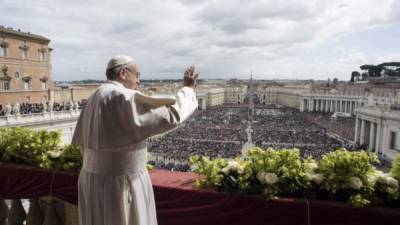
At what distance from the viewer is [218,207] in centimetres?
337

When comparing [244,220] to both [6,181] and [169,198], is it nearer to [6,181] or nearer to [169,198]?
[169,198]

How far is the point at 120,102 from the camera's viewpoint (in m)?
2.43

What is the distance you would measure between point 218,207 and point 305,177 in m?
0.94

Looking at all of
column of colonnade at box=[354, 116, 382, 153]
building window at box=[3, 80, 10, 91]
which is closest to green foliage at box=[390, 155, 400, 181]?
building window at box=[3, 80, 10, 91]

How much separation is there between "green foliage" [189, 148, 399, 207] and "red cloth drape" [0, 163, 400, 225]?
11 centimetres

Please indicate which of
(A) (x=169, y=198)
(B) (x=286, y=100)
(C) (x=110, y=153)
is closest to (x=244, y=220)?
(A) (x=169, y=198)

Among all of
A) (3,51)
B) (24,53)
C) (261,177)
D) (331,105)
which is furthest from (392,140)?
(331,105)

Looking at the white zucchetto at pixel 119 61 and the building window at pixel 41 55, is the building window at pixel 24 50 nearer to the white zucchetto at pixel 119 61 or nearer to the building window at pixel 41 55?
the building window at pixel 41 55

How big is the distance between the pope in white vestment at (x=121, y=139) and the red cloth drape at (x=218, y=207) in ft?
2.45

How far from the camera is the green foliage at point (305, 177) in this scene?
119 inches

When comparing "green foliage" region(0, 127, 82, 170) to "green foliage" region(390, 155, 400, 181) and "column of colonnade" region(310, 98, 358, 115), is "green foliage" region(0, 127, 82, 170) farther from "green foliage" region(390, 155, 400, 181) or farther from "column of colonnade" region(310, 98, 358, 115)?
"column of colonnade" region(310, 98, 358, 115)

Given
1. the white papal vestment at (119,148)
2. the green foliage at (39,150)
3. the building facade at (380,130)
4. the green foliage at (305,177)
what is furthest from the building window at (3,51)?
the building facade at (380,130)

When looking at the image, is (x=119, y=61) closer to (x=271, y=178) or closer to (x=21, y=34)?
(x=271, y=178)

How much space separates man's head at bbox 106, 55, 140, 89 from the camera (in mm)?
2670
